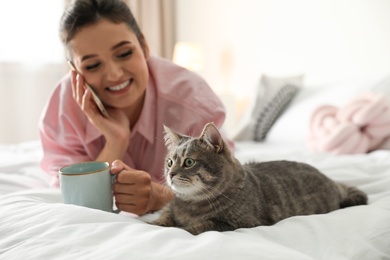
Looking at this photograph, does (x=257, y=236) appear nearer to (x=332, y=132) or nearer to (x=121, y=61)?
(x=121, y=61)

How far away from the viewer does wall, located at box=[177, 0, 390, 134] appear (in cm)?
240

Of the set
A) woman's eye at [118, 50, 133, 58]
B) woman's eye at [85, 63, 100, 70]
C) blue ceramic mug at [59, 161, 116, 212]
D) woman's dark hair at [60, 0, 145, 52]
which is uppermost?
woman's dark hair at [60, 0, 145, 52]

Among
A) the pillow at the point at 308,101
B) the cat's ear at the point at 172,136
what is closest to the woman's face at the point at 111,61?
the cat's ear at the point at 172,136

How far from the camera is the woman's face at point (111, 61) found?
1165 millimetres

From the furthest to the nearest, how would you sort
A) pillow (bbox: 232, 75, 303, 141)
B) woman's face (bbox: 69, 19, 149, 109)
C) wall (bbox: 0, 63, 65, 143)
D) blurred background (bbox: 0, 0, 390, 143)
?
wall (bbox: 0, 63, 65, 143), blurred background (bbox: 0, 0, 390, 143), pillow (bbox: 232, 75, 303, 141), woman's face (bbox: 69, 19, 149, 109)

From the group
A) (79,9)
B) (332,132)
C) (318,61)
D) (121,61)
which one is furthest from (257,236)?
(318,61)

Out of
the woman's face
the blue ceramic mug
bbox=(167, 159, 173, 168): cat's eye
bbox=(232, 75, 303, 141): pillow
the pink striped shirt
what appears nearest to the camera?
the blue ceramic mug

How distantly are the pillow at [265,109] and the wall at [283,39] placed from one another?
46 cm

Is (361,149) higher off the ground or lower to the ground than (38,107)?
higher

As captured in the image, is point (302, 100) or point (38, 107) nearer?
point (302, 100)

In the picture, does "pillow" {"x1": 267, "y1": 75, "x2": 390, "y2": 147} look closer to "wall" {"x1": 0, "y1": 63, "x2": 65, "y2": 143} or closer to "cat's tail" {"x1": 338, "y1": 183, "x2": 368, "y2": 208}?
"cat's tail" {"x1": 338, "y1": 183, "x2": 368, "y2": 208}

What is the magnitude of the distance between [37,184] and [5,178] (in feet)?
0.39

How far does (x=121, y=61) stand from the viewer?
1218 millimetres

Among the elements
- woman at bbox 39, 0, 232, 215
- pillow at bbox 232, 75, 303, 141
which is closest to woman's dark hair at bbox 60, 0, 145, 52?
woman at bbox 39, 0, 232, 215
